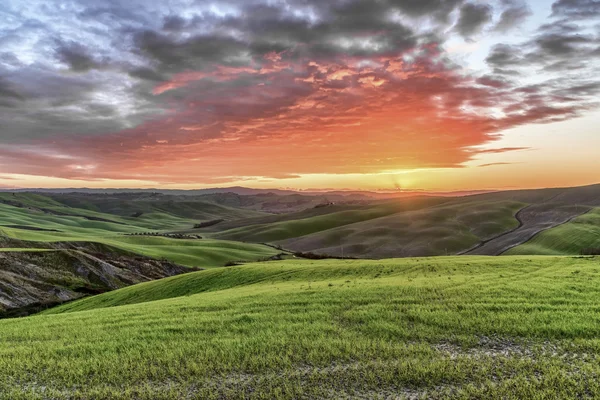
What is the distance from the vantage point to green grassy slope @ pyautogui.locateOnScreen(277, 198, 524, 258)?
141875 millimetres

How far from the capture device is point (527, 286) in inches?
1094

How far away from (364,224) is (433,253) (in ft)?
195

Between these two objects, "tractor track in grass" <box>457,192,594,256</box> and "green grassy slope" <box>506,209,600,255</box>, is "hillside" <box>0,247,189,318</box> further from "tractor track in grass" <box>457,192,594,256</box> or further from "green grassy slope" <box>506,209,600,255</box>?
"green grassy slope" <box>506,209,600,255</box>

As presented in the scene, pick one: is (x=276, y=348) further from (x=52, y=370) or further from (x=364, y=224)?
(x=364, y=224)

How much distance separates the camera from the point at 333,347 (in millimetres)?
16859

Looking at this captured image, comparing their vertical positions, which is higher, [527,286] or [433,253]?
[527,286]

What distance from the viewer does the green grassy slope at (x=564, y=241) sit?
10825 cm

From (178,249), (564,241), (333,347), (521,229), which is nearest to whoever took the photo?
(333,347)

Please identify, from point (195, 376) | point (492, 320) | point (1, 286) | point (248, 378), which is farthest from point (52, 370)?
point (1, 286)

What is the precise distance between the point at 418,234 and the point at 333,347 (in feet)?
490

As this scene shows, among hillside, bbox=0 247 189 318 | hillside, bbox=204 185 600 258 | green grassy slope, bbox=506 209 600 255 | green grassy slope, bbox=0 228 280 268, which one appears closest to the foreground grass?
hillside, bbox=0 247 189 318

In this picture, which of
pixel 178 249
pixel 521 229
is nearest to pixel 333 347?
pixel 178 249

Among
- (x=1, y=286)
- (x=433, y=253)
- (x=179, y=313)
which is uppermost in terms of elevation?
(x=179, y=313)

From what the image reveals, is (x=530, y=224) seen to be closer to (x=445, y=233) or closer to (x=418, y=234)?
(x=445, y=233)
